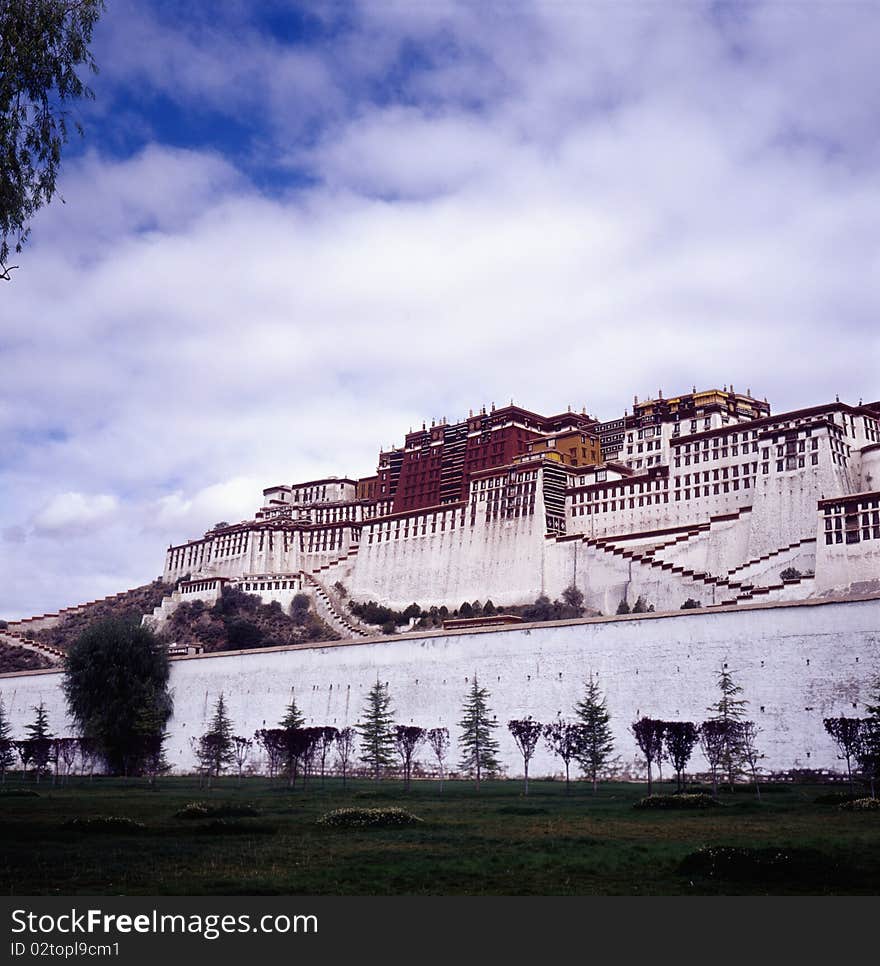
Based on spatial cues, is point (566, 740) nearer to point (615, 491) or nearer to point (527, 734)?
point (527, 734)

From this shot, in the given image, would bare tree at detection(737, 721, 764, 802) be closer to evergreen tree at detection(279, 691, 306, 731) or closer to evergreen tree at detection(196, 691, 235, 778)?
evergreen tree at detection(279, 691, 306, 731)

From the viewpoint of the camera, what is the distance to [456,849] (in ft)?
59.4

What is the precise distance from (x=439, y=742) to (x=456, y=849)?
2030 centimetres

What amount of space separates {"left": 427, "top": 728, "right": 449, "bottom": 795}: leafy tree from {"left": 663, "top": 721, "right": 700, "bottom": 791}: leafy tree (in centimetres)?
993

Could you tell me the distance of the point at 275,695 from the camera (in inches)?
1801

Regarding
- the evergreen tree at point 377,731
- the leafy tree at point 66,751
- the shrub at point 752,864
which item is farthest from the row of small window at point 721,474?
the shrub at point 752,864

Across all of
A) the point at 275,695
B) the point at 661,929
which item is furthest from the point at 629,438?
the point at 661,929

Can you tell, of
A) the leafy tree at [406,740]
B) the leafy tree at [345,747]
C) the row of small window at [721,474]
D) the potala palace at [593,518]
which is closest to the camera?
the leafy tree at [406,740]

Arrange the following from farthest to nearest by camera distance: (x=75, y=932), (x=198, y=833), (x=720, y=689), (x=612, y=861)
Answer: (x=720, y=689), (x=198, y=833), (x=612, y=861), (x=75, y=932)

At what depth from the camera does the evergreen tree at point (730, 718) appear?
3091 centimetres

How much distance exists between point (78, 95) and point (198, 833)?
568 inches

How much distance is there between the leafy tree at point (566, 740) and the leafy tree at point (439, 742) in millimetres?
4351

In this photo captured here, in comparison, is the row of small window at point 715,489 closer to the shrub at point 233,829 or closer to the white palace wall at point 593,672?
the white palace wall at point 593,672

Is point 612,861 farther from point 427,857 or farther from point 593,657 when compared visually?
point 593,657
